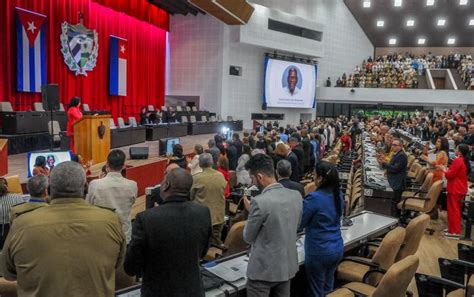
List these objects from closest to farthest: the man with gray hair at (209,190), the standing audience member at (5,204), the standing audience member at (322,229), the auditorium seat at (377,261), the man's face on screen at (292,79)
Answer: the standing audience member at (322,229) → the auditorium seat at (377,261) → the standing audience member at (5,204) → the man with gray hair at (209,190) → the man's face on screen at (292,79)

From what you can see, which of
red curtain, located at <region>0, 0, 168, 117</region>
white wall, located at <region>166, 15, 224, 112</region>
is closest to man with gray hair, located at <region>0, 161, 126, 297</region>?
red curtain, located at <region>0, 0, 168, 117</region>

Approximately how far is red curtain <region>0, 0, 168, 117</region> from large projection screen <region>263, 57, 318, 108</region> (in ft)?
19.1

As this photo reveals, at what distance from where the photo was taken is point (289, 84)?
23.3 meters

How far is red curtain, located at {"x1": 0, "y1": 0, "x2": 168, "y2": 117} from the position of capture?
1133 cm

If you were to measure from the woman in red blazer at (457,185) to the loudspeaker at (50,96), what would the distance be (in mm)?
6743

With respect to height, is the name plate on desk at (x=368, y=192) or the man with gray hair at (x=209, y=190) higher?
the man with gray hair at (x=209, y=190)

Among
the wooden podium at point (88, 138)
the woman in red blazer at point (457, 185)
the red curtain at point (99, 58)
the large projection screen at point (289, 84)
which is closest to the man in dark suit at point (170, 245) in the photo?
the woman in red blazer at point (457, 185)

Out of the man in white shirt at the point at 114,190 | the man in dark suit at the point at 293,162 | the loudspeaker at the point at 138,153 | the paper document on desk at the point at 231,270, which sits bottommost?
the paper document on desk at the point at 231,270

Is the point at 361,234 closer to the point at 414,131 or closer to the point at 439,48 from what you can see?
the point at 414,131

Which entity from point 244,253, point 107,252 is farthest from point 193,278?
point 244,253

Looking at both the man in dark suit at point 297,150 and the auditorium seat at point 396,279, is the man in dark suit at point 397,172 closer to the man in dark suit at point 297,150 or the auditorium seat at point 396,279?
the man in dark suit at point 297,150

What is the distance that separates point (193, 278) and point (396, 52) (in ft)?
102

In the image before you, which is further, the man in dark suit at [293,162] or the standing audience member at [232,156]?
the standing audience member at [232,156]

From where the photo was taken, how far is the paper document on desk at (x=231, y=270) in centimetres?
303
